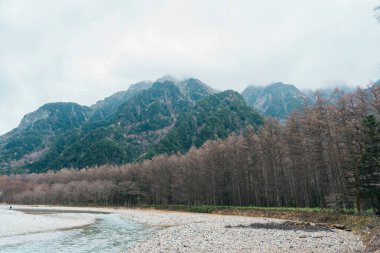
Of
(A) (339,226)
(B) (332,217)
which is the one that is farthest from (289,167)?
(A) (339,226)

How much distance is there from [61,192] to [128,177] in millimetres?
45471

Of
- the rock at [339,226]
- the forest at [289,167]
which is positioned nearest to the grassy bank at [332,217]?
the rock at [339,226]

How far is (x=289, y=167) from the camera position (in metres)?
62.0

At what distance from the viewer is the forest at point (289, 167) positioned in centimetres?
3769

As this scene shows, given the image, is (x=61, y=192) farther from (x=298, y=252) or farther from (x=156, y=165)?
(x=298, y=252)

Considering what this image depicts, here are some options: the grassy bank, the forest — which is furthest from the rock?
the forest

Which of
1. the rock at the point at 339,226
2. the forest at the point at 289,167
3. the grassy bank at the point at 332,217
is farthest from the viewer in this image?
the forest at the point at 289,167

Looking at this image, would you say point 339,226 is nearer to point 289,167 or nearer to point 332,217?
point 332,217

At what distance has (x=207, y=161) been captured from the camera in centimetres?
8475

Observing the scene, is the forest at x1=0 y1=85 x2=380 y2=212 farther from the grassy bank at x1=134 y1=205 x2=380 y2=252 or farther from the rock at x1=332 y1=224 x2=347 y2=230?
the rock at x1=332 y1=224 x2=347 y2=230

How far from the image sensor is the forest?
37688mm

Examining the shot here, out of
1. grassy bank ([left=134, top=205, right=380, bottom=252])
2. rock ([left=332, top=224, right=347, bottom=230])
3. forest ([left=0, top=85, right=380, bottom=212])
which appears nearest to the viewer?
grassy bank ([left=134, top=205, right=380, bottom=252])

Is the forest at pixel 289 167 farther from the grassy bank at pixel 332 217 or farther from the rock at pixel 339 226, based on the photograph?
the rock at pixel 339 226

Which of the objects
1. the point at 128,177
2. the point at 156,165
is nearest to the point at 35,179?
the point at 128,177
